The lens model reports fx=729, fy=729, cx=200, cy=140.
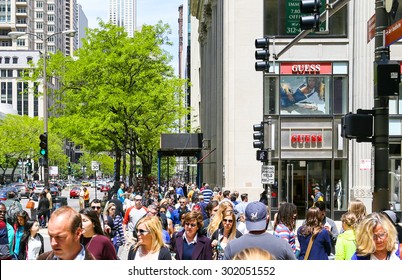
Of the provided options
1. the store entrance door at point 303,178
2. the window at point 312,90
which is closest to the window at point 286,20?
the window at point 312,90

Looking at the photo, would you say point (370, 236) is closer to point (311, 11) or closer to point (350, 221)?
point (350, 221)

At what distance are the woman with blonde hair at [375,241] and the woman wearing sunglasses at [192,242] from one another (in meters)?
2.53

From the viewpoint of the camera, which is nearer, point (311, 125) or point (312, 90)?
point (311, 125)

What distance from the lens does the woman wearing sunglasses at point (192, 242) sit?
8539 mm

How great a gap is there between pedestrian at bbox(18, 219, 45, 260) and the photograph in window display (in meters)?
→ 22.5

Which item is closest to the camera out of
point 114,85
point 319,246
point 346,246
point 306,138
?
point 346,246

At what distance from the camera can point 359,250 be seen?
631 cm

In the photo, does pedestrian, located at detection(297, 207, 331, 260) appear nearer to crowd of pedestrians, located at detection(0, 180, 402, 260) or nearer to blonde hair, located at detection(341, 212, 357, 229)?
crowd of pedestrians, located at detection(0, 180, 402, 260)

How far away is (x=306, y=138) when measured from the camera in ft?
107

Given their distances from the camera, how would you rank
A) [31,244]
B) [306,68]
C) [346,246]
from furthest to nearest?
1. [306,68]
2. [31,244]
3. [346,246]

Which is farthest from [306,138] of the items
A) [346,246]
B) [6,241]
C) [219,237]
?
[346,246]

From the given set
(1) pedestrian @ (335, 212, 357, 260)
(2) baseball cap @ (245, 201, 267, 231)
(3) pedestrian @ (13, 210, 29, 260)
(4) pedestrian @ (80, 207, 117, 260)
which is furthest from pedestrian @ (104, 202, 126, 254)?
(2) baseball cap @ (245, 201, 267, 231)

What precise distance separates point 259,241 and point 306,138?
85.7ft

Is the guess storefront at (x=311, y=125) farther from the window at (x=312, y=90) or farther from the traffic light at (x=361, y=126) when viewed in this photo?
the traffic light at (x=361, y=126)
